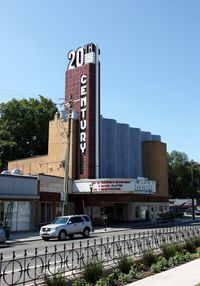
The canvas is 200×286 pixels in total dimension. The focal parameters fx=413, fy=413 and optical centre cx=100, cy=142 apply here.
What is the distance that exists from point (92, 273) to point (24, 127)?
59674 millimetres

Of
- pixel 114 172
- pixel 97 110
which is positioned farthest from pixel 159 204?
pixel 97 110

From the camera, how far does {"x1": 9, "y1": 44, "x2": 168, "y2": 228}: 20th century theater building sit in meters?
47.7

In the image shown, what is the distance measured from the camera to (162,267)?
13859mm

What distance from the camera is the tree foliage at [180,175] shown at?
94250 millimetres

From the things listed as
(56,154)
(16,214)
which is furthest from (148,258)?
(56,154)

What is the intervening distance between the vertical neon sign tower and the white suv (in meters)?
16.4

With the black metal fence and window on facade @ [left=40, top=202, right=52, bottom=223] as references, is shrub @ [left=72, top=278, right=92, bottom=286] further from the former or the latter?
window on facade @ [left=40, top=202, right=52, bottom=223]

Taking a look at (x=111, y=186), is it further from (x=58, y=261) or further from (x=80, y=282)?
(x=80, y=282)

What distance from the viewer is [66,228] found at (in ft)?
101

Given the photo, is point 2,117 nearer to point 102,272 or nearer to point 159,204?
point 159,204

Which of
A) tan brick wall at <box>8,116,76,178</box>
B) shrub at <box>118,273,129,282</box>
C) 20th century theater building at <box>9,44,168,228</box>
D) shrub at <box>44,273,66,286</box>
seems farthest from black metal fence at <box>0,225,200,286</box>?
tan brick wall at <box>8,116,76,178</box>

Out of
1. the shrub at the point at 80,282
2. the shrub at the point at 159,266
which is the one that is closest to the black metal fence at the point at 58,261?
the shrub at the point at 80,282

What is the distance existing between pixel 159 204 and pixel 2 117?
30.3m

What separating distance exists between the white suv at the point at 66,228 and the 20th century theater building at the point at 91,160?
36.7ft
